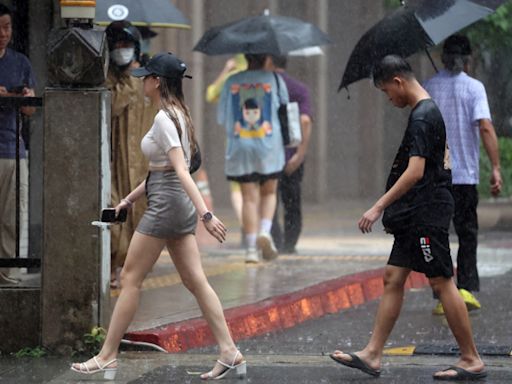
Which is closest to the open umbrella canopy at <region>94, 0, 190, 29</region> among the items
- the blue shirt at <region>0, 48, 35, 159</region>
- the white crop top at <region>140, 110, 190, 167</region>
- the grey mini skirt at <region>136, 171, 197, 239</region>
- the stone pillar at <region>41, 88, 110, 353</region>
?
the blue shirt at <region>0, 48, 35, 159</region>

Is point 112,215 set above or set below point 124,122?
below

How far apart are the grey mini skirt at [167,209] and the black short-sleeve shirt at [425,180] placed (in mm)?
1113

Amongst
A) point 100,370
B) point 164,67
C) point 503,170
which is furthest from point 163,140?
point 503,170

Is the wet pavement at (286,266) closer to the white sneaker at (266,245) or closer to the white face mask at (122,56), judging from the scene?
the white sneaker at (266,245)

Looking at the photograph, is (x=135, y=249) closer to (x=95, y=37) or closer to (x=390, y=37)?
(x=95, y=37)

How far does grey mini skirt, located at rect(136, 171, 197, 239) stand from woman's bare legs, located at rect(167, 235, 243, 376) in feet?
0.30

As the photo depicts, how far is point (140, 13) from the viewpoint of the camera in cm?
1291

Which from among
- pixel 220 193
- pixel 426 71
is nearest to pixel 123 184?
pixel 220 193

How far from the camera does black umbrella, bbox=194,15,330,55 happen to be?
14.7 metres

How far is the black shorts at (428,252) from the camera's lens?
8.74 meters

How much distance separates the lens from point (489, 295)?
12.7m

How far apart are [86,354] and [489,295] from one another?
4393 mm

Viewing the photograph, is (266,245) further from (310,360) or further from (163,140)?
(163,140)

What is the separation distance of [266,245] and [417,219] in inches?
232
